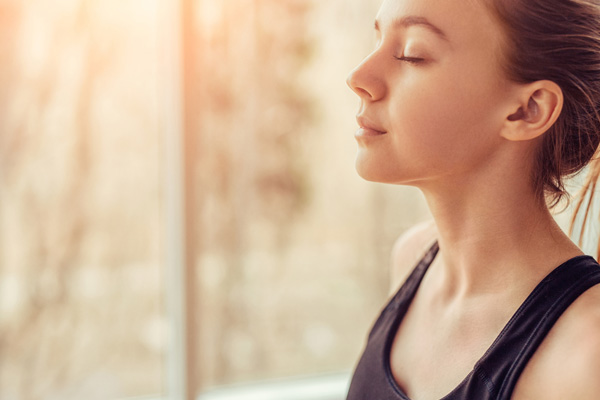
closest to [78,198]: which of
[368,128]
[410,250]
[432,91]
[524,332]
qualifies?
[410,250]

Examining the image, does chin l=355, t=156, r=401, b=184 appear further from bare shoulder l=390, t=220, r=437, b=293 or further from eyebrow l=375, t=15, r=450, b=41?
bare shoulder l=390, t=220, r=437, b=293

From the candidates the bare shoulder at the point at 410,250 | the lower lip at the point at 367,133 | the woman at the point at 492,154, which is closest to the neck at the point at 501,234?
the woman at the point at 492,154

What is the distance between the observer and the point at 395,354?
0.98 metres

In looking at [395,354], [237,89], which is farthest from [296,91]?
[395,354]

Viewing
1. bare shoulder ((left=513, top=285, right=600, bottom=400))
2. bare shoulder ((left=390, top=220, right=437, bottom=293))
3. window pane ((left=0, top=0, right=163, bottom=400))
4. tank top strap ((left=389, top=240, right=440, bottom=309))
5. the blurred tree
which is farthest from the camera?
the blurred tree

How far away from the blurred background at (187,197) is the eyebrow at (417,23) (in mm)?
1175

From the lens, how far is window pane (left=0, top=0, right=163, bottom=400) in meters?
1.83

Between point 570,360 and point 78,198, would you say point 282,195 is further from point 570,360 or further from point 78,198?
point 570,360

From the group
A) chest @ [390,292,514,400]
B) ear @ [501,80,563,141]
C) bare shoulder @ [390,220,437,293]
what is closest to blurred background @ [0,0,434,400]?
bare shoulder @ [390,220,437,293]

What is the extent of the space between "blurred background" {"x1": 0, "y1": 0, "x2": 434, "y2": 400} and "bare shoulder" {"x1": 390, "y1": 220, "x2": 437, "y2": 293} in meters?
0.93

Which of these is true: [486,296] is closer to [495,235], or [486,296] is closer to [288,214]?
[495,235]

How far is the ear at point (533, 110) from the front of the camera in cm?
81

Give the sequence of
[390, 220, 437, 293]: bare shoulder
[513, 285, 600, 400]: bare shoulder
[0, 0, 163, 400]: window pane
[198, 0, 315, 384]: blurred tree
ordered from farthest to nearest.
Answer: [198, 0, 315, 384]: blurred tree < [0, 0, 163, 400]: window pane < [390, 220, 437, 293]: bare shoulder < [513, 285, 600, 400]: bare shoulder

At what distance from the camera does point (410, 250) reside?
1.19 m
